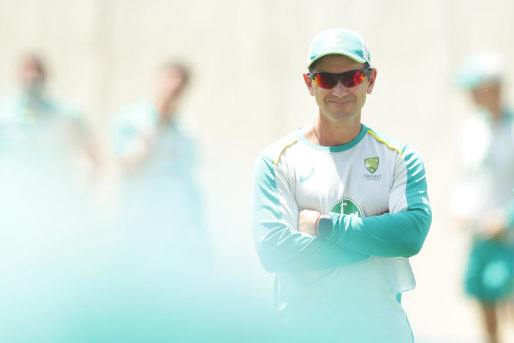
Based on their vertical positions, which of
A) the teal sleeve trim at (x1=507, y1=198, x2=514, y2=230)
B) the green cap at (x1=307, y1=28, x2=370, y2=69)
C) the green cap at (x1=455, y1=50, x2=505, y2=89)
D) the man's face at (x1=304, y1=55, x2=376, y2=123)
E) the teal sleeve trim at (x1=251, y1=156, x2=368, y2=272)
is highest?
the green cap at (x1=455, y1=50, x2=505, y2=89)

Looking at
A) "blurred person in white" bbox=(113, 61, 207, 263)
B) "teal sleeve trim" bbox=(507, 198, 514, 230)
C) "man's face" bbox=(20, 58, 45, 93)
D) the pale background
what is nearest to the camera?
"teal sleeve trim" bbox=(507, 198, 514, 230)

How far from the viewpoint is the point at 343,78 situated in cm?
213

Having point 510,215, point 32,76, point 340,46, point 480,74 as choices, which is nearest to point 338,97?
point 340,46

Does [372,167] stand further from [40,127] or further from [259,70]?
[259,70]

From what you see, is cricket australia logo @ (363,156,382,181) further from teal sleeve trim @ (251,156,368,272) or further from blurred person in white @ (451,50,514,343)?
blurred person in white @ (451,50,514,343)

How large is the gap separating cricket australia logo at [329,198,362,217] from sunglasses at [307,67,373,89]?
0.29 m

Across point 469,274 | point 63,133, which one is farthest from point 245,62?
point 469,274

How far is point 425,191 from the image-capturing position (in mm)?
2195

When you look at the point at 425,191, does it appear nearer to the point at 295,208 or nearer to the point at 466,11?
the point at 295,208

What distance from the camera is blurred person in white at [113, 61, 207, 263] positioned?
5.14m

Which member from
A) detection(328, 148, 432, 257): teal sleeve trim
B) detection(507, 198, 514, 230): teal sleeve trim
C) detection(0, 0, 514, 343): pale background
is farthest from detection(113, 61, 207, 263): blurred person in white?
detection(328, 148, 432, 257): teal sleeve trim

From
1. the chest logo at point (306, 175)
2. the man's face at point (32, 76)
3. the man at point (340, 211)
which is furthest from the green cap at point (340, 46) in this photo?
the man's face at point (32, 76)

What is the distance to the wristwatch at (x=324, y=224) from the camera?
213 cm

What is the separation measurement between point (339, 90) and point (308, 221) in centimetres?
34
